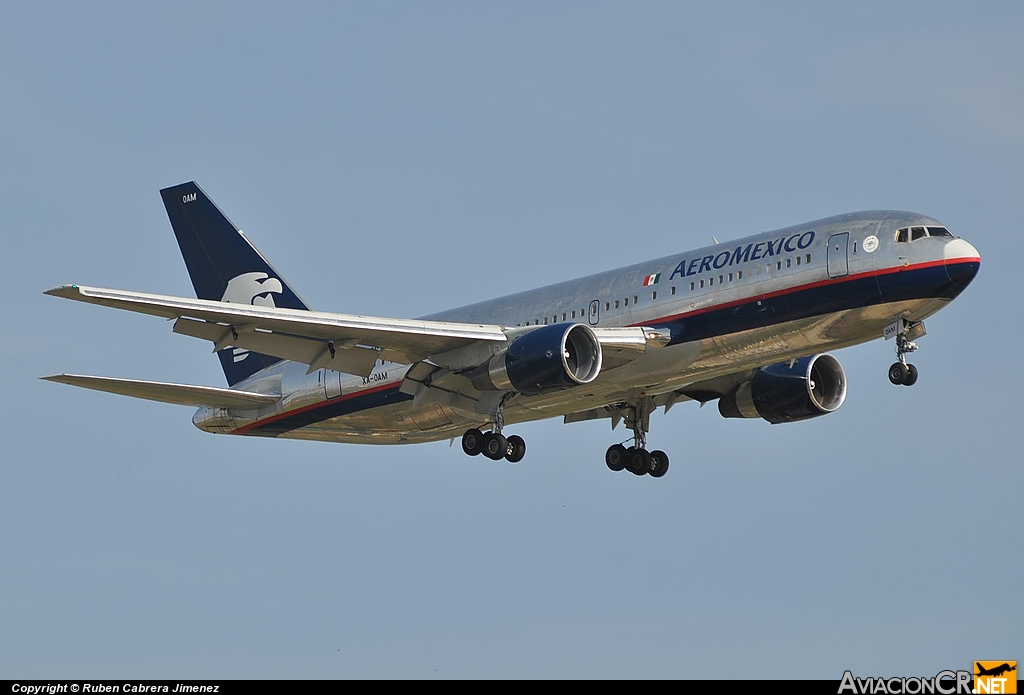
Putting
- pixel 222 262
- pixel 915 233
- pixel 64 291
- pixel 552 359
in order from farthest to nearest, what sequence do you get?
pixel 222 262, pixel 552 359, pixel 915 233, pixel 64 291

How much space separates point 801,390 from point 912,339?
24.2 feet

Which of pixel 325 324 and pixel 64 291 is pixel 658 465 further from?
pixel 64 291

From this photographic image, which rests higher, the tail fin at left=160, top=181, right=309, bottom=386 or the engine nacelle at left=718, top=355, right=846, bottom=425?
the tail fin at left=160, top=181, right=309, bottom=386

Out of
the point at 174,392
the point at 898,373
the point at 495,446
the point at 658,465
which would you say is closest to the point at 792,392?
the point at 658,465

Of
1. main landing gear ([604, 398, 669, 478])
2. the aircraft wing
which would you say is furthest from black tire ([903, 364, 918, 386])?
main landing gear ([604, 398, 669, 478])

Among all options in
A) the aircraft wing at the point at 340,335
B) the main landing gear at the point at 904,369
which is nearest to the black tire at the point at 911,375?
the main landing gear at the point at 904,369

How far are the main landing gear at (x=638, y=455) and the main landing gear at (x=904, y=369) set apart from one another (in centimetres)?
957

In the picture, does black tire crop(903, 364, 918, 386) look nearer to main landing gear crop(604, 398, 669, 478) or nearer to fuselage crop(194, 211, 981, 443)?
fuselage crop(194, 211, 981, 443)

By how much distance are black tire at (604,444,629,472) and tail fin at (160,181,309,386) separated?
1077cm

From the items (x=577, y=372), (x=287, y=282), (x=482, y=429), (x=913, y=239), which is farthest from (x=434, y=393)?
(x=913, y=239)

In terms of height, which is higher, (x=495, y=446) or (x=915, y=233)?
(x=915, y=233)

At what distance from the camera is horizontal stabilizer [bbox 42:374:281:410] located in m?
40.7

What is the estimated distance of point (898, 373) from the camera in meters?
38.4

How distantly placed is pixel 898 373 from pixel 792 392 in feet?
25.3
